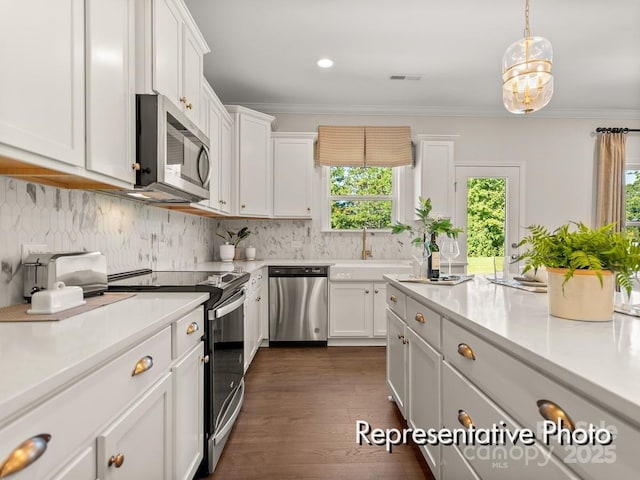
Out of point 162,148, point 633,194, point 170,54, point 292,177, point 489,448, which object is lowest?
point 489,448

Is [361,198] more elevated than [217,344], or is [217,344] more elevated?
[361,198]

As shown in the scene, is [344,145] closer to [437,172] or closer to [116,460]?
[437,172]

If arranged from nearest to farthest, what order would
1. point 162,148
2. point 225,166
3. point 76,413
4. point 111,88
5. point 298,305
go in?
point 76,413 < point 111,88 < point 162,148 < point 225,166 < point 298,305

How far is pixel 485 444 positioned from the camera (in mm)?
1157

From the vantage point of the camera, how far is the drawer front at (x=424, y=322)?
158 centimetres

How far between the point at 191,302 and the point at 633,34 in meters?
3.83

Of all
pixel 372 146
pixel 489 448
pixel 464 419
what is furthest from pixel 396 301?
pixel 372 146

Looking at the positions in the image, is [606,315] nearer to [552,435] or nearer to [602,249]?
[602,249]

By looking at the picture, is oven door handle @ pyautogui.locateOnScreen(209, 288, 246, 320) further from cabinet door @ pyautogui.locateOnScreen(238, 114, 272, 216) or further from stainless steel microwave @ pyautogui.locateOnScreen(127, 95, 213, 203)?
cabinet door @ pyautogui.locateOnScreen(238, 114, 272, 216)

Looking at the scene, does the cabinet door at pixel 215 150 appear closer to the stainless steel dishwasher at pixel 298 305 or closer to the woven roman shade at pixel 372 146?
the stainless steel dishwasher at pixel 298 305

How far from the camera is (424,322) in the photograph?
5.72 feet

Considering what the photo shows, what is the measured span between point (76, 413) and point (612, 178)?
5.74m

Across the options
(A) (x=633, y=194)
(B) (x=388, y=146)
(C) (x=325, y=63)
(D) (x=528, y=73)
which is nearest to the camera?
(D) (x=528, y=73)

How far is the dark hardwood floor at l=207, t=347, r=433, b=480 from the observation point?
183 centimetres
